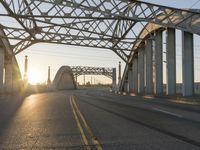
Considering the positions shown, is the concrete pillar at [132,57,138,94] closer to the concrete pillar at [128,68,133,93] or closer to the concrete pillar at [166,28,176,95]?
the concrete pillar at [128,68,133,93]

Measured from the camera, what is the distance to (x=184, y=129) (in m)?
12.1

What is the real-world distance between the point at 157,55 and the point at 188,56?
9.75 meters

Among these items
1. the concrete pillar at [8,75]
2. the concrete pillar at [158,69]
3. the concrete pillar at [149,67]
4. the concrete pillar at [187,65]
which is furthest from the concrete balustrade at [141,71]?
the concrete pillar at [8,75]

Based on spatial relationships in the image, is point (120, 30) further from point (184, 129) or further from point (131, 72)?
point (184, 129)

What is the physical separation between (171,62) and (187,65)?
4.91m

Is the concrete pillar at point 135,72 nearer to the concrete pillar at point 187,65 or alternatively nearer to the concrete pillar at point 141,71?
the concrete pillar at point 141,71

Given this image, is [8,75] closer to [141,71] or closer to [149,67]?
[141,71]

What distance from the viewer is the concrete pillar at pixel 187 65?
3725 centimetres

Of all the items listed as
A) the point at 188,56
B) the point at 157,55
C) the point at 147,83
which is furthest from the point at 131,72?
the point at 188,56

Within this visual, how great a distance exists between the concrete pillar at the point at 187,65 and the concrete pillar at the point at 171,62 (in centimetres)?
443

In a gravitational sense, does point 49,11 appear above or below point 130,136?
above

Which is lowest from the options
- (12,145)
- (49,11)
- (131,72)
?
(12,145)

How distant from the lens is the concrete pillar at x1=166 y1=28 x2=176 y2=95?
41.9m

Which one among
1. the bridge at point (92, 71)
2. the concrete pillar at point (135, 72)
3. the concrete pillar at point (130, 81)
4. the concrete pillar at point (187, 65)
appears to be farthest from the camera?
the bridge at point (92, 71)
